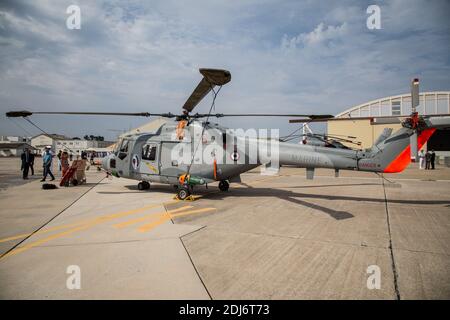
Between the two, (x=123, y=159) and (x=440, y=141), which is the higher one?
(x=440, y=141)

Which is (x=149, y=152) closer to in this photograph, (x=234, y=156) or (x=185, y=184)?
(x=185, y=184)

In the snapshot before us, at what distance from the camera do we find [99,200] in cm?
894

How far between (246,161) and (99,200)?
5.32m

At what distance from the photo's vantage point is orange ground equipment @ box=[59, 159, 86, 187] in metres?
12.5

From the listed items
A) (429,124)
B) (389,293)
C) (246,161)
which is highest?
(429,124)

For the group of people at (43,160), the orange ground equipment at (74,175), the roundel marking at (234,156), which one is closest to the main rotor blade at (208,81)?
the roundel marking at (234,156)

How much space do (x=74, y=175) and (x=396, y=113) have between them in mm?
47668

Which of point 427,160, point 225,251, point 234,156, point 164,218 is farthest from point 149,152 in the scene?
point 427,160

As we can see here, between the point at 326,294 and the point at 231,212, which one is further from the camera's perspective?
the point at 231,212

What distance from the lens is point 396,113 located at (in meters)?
42.9

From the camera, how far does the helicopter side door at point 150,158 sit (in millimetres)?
10148

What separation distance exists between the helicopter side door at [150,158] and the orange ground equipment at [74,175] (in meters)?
4.72
